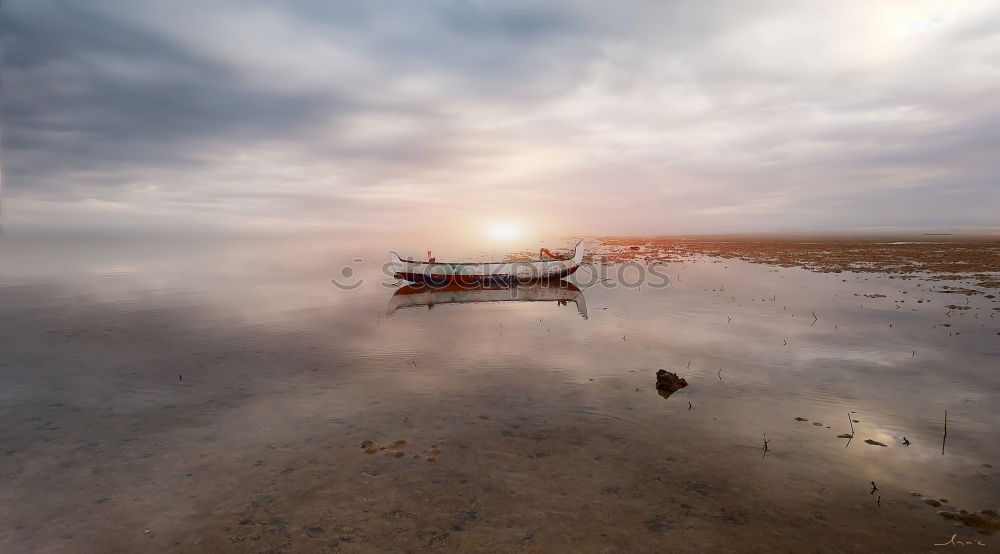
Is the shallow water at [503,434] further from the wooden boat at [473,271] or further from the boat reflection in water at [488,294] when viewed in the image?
the wooden boat at [473,271]

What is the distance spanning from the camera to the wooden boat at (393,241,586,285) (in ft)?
135

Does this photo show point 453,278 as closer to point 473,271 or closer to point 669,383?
point 473,271

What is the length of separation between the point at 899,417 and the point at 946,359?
7.92 metres

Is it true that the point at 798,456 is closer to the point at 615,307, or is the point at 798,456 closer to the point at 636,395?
the point at 636,395

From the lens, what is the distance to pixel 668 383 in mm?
14711

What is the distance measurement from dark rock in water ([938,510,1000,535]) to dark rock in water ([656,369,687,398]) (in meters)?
6.95

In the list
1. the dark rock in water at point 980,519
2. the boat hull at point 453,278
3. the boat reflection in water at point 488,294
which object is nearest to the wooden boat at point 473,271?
the boat hull at point 453,278

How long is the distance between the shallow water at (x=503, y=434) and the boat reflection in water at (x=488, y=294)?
868 centimetres

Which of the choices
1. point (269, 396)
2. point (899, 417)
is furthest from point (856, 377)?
point (269, 396)

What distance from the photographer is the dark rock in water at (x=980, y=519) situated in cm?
756

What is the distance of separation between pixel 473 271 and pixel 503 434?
30.2 metres
